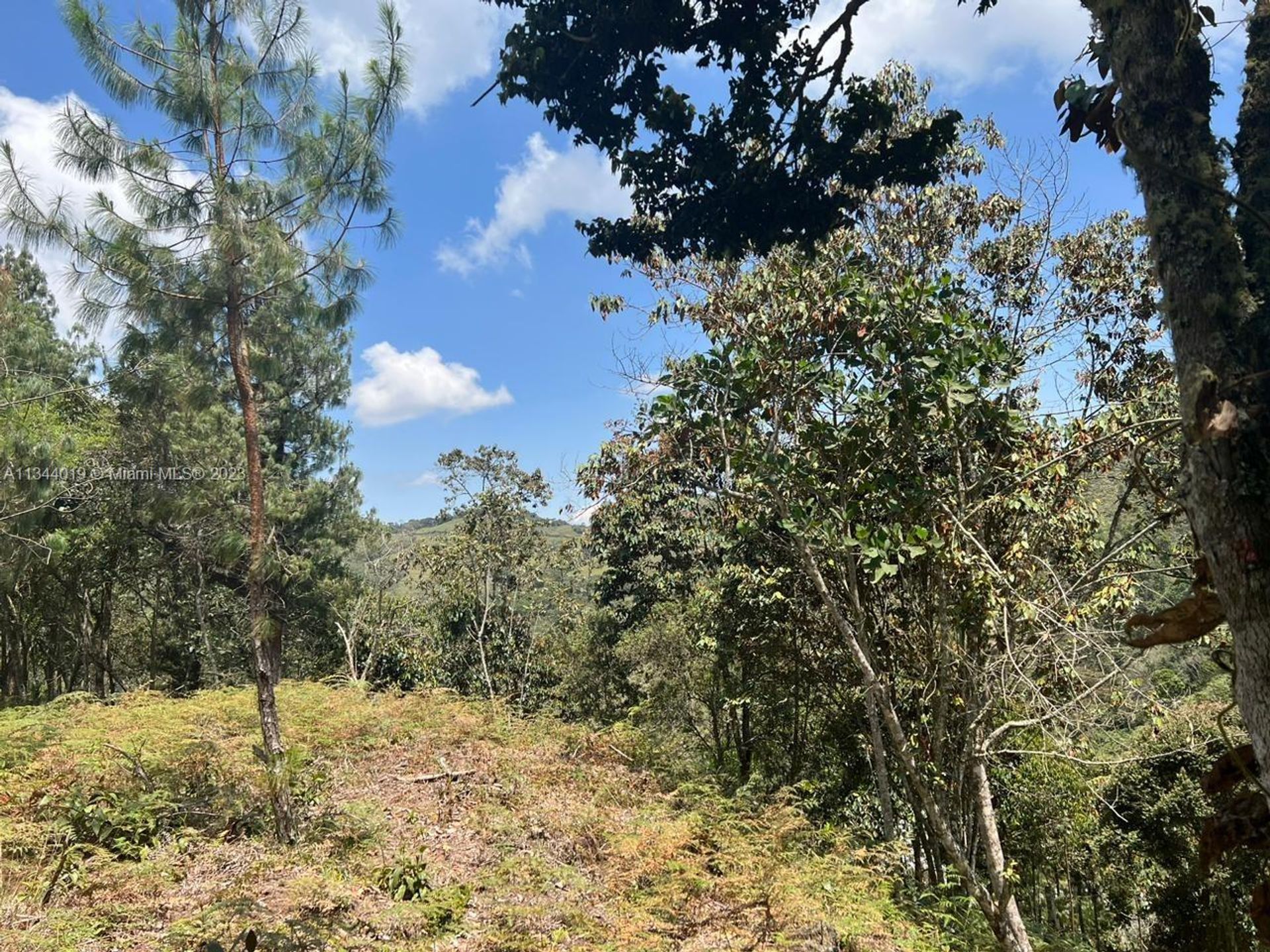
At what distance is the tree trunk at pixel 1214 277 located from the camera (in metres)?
1.38

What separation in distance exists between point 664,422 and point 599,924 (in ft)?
10.1

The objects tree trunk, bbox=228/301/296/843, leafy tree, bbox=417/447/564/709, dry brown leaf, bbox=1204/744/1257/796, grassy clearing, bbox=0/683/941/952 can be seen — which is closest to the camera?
dry brown leaf, bbox=1204/744/1257/796

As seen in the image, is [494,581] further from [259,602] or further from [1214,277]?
[1214,277]

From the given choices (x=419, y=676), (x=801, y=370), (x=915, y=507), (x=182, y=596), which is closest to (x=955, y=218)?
(x=801, y=370)

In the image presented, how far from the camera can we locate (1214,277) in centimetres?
146

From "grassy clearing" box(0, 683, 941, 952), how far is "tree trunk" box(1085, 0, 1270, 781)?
3443 millimetres

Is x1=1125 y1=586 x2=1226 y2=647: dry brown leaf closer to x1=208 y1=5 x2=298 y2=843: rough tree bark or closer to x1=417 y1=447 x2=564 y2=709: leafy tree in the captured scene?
x1=208 y1=5 x2=298 y2=843: rough tree bark

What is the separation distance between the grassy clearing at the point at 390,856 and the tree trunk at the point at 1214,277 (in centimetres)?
344

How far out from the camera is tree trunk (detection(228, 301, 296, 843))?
514 centimetres

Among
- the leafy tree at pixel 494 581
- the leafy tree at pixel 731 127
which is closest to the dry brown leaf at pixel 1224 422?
the leafy tree at pixel 731 127

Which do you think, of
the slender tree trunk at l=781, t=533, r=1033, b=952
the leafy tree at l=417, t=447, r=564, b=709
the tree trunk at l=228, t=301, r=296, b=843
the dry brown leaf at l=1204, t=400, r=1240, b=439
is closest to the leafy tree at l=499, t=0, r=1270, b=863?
the dry brown leaf at l=1204, t=400, r=1240, b=439

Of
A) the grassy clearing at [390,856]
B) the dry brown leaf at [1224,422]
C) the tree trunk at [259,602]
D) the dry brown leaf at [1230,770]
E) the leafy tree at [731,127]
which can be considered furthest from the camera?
the tree trunk at [259,602]

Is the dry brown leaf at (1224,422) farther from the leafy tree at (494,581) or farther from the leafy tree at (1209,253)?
the leafy tree at (494,581)

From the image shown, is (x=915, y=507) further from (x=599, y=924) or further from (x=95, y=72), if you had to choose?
(x=95, y=72)
